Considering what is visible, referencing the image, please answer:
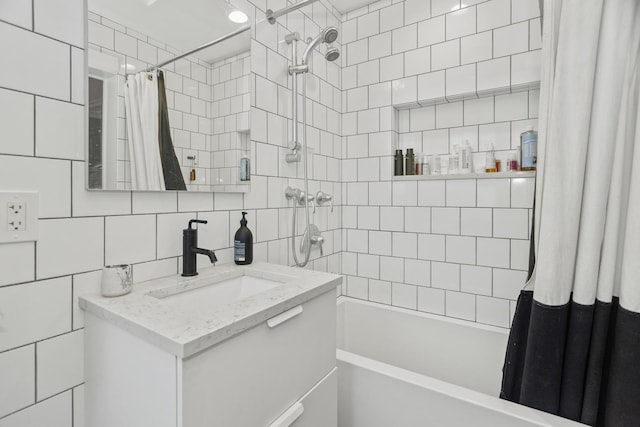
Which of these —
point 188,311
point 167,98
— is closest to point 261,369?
point 188,311

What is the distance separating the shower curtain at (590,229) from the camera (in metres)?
0.94

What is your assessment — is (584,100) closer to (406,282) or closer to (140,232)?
(406,282)


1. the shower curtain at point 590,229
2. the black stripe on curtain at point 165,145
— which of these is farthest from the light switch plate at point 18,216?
the shower curtain at point 590,229

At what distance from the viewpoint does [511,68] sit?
1.62m

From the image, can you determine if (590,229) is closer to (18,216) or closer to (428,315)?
(428,315)

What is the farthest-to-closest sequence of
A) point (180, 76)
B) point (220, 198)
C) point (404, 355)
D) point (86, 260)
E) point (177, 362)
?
point (404, 355) → point (220, 198) → point (180, 76) → point (86, 260) → point (177, 362)

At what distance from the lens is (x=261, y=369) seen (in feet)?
2.69

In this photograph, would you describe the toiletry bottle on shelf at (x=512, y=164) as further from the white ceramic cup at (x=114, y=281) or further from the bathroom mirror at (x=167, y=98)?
the white ceramic cup at (x=114, y=281)

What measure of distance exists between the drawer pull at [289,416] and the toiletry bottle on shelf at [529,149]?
58.4 inches

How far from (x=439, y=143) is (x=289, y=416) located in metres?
1.62

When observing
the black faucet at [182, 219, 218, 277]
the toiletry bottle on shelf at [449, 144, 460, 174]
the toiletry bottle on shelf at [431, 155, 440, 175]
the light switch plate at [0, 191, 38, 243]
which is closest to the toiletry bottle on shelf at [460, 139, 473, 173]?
the toiletry bottle on shelf at [449, 144, 460, 174]

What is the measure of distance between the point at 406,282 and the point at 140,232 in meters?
1.49

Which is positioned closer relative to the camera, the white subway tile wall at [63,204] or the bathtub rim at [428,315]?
the white subway tile wall at [63,204]

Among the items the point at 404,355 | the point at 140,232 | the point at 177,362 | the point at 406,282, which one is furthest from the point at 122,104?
the point at 404,355
